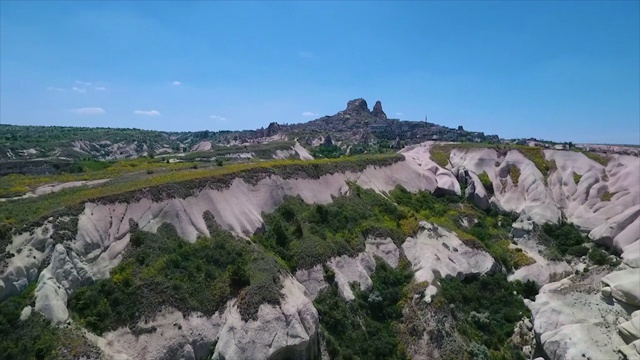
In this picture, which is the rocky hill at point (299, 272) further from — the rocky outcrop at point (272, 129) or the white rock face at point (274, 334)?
the rocky outcrop at point (272, 129)

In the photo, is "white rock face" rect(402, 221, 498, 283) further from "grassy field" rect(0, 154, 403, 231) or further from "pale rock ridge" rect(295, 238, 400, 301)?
"grassy field" rect(0, 154, 403, 231)

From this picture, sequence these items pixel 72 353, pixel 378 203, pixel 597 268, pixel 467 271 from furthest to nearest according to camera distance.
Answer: pixel 378 203
pixel 597 268
pixel 467 271
pixel 72 353

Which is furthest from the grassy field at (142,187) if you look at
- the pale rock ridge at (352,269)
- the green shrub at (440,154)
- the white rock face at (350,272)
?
the green shrub at (440,154)

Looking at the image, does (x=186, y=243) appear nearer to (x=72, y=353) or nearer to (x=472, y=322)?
(x=72, y=353)

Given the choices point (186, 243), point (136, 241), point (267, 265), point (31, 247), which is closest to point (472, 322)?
point (267, 265)

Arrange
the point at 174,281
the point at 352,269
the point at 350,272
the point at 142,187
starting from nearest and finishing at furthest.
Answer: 1. the point at 174,281
2. the point at 142,187
3. the point at 350,272
4. the point at 352,269

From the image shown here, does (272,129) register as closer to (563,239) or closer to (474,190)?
(474,190)

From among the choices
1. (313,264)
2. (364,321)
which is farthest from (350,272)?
(364,321)
